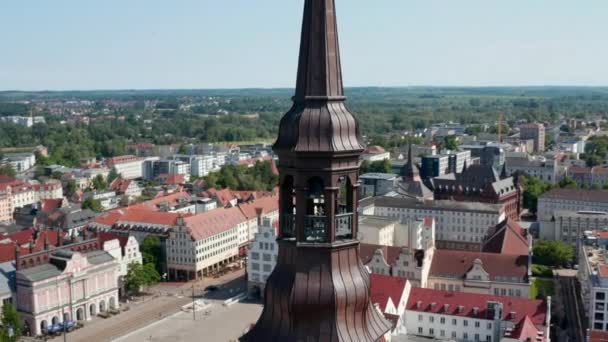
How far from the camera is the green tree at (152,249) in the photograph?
94119 mm

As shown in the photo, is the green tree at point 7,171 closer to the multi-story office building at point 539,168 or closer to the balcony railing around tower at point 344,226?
the multi-story office building at point 539,168

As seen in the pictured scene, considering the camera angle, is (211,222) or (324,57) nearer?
(324,57)

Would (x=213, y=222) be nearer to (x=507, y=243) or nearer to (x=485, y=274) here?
(x=507, y=243)

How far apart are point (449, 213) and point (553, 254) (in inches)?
979

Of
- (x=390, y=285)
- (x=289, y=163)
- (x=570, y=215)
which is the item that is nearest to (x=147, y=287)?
(x=390, y=285)

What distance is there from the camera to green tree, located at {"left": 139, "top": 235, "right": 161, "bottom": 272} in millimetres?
94119

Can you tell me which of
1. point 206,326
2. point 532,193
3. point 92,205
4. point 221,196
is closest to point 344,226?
point 206,326

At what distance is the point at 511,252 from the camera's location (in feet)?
268

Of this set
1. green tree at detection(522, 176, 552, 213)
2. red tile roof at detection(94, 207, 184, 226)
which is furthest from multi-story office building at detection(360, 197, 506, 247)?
red tile roof at detection(94, 207, 184, 226)

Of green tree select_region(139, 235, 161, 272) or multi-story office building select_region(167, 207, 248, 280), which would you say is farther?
green tree select_region(139, 235, 161, 272)

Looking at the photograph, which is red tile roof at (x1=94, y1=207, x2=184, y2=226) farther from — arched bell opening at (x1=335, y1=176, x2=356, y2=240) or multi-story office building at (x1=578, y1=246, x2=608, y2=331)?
arched bell opening at (x1=335, y1=176, x2=356, y2=240)

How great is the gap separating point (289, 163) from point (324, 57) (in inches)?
98.2

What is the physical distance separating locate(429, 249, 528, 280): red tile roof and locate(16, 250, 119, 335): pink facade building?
3997 cm

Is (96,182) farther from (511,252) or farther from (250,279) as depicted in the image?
(511,252)
